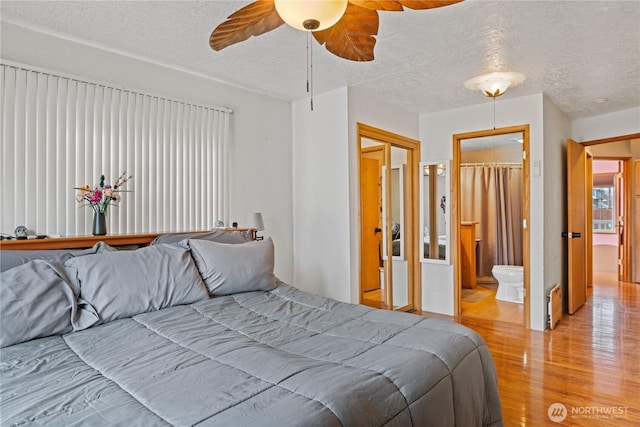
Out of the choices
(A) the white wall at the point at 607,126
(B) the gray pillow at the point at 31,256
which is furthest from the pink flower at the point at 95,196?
(A) the white wall at the point at 607,126

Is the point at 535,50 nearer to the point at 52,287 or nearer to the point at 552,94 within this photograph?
the point at 552,94

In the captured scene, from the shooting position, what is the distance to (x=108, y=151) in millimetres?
2779

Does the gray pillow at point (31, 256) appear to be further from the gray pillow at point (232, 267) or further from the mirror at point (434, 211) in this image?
the mirror at point (434, 211)

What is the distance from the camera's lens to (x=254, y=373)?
4.21 ft

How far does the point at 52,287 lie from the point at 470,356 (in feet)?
6.31

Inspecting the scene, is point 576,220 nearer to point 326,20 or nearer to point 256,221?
point 256,221

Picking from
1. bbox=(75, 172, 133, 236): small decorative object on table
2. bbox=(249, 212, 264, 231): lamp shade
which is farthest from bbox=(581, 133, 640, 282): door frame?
bbox=(75, 172, 133, 236): small decorative object on table

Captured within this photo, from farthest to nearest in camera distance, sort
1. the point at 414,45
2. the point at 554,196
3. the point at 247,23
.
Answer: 1. the point at 554,196
2. the point at 414,45
3. the point at 247,23

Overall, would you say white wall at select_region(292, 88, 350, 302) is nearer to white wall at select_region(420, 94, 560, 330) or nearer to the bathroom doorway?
white wall at select_region(420, 94, 560, 330)

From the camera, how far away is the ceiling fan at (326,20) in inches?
57.4

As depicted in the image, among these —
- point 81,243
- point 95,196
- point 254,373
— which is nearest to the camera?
point 254,373

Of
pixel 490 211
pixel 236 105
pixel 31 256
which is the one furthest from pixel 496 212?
pixel 31 256

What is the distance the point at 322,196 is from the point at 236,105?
1209 mm

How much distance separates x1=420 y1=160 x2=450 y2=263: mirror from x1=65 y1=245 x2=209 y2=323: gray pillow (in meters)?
3.07
